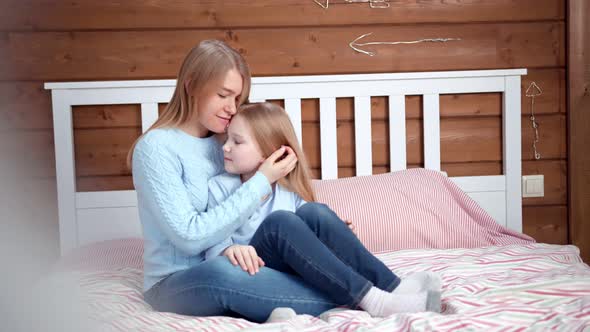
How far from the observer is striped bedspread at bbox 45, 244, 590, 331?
996 mm

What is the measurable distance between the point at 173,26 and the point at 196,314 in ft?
3.99

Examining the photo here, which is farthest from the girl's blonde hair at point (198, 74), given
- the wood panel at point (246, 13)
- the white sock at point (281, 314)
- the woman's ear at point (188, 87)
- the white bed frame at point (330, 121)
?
the wood panel at point (246, 13)

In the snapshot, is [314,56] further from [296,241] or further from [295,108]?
[296,241]

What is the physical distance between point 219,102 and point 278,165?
0.20 meters

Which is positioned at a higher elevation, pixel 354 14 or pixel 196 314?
pixel 354 14

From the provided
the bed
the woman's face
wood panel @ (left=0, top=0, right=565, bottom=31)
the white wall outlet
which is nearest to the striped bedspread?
the bed

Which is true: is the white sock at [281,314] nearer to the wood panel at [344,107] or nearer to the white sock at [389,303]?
the white sock at [389,303]

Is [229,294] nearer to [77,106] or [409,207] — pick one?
[409,207]

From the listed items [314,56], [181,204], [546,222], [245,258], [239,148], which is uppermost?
[314,56]

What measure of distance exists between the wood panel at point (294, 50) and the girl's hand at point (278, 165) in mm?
854

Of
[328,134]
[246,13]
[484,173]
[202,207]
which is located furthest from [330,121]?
[202,207]

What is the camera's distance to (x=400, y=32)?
2.19m

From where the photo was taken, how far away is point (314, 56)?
85.0 inches

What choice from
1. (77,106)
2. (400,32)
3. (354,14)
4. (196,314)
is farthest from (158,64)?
(196,314)
